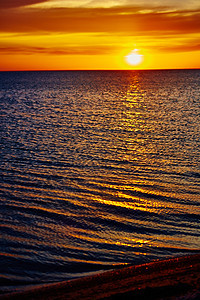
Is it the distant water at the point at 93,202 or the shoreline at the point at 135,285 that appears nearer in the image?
the shoreline at the point at 135,285

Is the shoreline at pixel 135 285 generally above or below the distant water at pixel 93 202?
below

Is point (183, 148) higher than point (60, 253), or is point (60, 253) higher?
point (183, 148)

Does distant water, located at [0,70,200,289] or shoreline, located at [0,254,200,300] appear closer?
shoreline, located at [0,254,200,300]

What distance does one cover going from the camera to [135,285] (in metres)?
8.63

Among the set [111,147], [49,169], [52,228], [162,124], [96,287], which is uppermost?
[162,124]

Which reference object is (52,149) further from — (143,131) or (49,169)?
Answer: (143,131)

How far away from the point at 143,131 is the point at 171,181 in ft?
54.0

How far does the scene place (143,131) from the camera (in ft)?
115

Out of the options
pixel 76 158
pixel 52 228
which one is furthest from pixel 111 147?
pixel 52 228

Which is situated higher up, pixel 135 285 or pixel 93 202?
pixel 93 202

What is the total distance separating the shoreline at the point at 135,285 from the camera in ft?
26.6

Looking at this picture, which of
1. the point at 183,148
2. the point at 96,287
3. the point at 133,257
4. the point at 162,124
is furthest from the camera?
the point at 162,124

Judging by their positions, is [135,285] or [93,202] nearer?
[135,285]

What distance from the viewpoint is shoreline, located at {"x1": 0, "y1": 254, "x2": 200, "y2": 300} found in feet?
26.6
